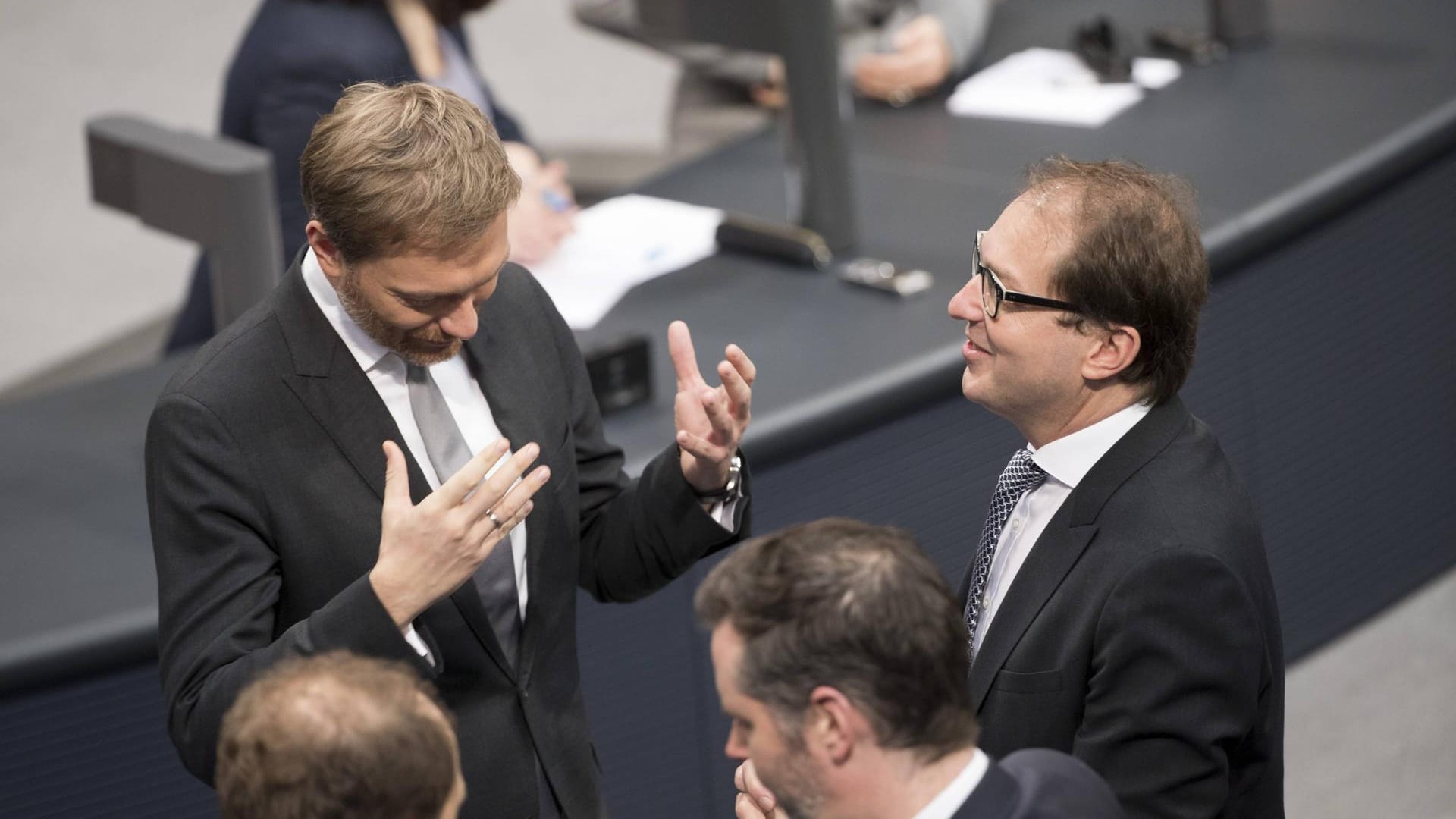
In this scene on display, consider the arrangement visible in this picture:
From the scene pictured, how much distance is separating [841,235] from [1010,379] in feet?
5.10

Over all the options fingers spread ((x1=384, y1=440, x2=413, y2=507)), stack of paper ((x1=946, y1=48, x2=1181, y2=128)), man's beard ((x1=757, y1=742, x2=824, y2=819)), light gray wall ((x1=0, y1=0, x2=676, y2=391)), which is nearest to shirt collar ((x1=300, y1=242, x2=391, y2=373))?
fingers spread ((x1=384, y1=440, x2=413, y2=507))

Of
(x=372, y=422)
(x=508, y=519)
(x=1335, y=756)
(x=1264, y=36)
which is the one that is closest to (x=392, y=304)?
(x=372, y=422)

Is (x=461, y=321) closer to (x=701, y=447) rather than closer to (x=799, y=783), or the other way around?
(x=701, y=447)

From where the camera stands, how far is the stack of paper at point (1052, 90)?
13.1 feet

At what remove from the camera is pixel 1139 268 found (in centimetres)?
185

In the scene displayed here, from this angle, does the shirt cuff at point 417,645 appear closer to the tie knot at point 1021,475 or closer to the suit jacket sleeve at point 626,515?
the suit jacket sleeve at point 626,515

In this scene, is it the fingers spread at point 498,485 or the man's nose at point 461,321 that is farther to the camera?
the man's nose at point 461,321

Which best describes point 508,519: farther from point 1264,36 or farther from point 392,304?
point 1264,36

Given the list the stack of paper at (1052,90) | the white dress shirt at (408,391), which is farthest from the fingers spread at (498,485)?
the stack of paper at (1052,90)

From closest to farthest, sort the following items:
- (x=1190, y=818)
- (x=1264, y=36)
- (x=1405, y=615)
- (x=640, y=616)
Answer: (x=1190, y=818)
(x=640, y=616)
(x=1405, y=615)
(x=1264, y=36)

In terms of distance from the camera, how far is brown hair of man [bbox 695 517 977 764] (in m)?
1.47

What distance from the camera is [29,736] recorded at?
2.42m

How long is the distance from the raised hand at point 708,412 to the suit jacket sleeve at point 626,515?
0.04 metres

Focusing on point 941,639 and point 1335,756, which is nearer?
Answer: point 941,639
